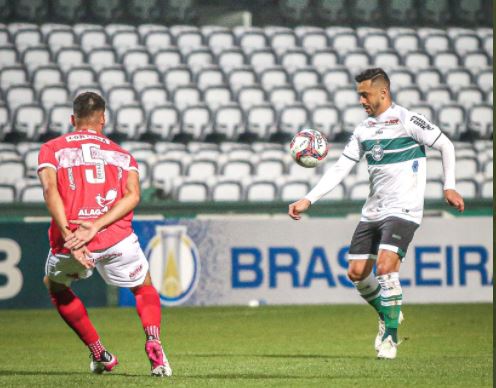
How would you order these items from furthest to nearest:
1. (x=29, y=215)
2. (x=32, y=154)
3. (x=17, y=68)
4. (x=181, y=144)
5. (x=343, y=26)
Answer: (x=343, y=26) → (x=17, y=68) → (x=181, y=144) → (x=32, y=154) → (x=29, y=215)

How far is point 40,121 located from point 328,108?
5086 mm

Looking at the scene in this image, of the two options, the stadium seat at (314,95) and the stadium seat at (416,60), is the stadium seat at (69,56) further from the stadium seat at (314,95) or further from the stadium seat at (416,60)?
the stadium seat at (416,60)

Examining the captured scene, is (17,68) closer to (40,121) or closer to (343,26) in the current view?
(40,121)

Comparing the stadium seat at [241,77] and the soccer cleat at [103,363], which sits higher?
the stadium seat at [241,77]

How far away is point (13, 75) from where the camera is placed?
20938 millimetres

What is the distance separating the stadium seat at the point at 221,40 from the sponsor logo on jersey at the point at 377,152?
13699 mm

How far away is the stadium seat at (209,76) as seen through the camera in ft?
69.4

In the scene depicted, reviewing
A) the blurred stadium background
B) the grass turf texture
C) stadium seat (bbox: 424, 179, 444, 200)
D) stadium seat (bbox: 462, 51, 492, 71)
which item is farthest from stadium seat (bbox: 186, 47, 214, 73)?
the grass turf texture

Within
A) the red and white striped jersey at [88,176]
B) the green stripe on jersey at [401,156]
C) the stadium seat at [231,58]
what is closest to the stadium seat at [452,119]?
the stadium seat at [231,58]

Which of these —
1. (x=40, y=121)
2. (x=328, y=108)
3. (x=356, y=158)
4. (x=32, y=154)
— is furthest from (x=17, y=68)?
(x=356, y=158)

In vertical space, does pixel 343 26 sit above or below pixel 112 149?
above

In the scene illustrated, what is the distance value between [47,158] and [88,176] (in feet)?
0.96

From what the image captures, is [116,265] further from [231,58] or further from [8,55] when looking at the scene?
[8,55]

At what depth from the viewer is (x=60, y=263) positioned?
7.45m
